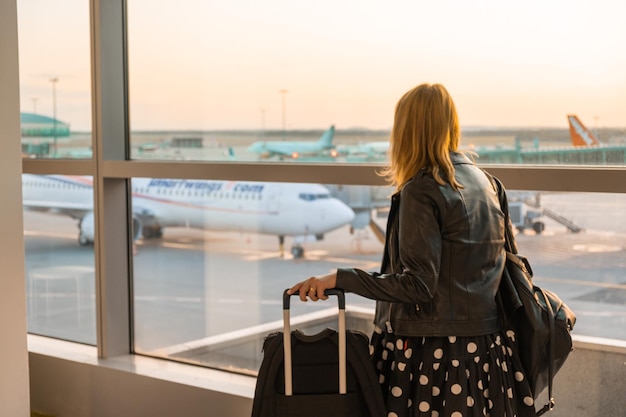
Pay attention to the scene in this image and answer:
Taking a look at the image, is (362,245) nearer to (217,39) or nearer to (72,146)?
(217,39)

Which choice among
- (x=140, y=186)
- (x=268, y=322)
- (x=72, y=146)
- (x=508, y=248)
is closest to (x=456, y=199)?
(x=508, y=248)

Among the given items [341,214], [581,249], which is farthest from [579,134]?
[341,214]

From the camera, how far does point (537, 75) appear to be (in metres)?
3.00

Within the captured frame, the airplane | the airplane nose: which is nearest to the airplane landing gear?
the airplane

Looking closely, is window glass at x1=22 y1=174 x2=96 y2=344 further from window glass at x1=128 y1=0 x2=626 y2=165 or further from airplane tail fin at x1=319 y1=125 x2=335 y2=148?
airplane tail fin at x1=319 y1=125 x2=335 y2=148

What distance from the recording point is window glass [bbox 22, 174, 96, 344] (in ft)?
14.5

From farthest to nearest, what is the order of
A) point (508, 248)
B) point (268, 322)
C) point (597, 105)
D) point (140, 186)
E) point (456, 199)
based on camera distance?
point (140, 186), point (268, 322), point (597, 105), point (508, 248), point (456, 199)

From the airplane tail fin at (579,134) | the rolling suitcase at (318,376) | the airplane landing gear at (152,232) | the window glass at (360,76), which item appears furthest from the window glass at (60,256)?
the airplane tail fin at (579,134)

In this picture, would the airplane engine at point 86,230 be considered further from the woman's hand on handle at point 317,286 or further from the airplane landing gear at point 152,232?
the woman's hand on handle at point 317,286

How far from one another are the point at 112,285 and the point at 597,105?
2424 millimetres

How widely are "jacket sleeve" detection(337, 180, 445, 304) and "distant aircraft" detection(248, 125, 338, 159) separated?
1.17 meters

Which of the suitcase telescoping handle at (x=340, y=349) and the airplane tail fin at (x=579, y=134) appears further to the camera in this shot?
the airplane tail fin at (x=579, y=134)

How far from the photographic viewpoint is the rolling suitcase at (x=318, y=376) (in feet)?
7.91

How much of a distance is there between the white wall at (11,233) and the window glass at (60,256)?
3.46 feet
